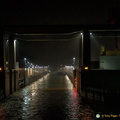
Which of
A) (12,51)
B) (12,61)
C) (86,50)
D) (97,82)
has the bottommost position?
(97,82)

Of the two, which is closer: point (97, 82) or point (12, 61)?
point (97, 82)

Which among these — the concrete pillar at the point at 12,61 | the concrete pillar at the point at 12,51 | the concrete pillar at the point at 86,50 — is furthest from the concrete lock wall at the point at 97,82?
the concrete pillar at the point at 12,51

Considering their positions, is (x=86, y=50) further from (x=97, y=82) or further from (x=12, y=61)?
(x=12, y=61)

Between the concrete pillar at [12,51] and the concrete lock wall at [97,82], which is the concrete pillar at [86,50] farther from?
the concrete pillar at [12,51]

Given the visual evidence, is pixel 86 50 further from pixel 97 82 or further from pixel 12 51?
pixel 12 51

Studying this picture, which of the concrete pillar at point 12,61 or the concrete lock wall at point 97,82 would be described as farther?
the concrete pillar at point 12,61

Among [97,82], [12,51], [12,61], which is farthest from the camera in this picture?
[12,61]

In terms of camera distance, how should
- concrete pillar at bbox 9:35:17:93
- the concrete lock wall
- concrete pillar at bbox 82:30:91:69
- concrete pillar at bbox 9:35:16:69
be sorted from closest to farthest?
1. the concrete lock wall
2. concrete pillar at bbox 82:30:91:69
3. concrete pillar at bbox 9:35:17:93
4. concrete pillar at bbox 9:35:16:69

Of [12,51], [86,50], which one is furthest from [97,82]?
[12,51]

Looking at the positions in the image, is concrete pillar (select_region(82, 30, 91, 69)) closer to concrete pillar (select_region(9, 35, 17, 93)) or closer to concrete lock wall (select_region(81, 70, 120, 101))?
concrete lock wall (select_region(81, 70, 120, 101))

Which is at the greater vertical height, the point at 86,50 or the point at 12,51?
the point at 12,51

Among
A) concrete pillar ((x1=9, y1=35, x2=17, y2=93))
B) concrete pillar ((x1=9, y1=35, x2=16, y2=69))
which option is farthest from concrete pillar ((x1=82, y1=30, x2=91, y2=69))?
concrete pillar ((x1=9, y1=35, x2=16, y2=69))

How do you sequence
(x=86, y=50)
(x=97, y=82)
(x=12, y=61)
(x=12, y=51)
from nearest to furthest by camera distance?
1. (x=97, y=82)
2. (x=86, y=50)
3. (x=12, y=51)
4. (x=12, y=61)

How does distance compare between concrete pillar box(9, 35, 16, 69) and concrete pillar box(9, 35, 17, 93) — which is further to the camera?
concrete pillar box(9, 35, 16, 69)
